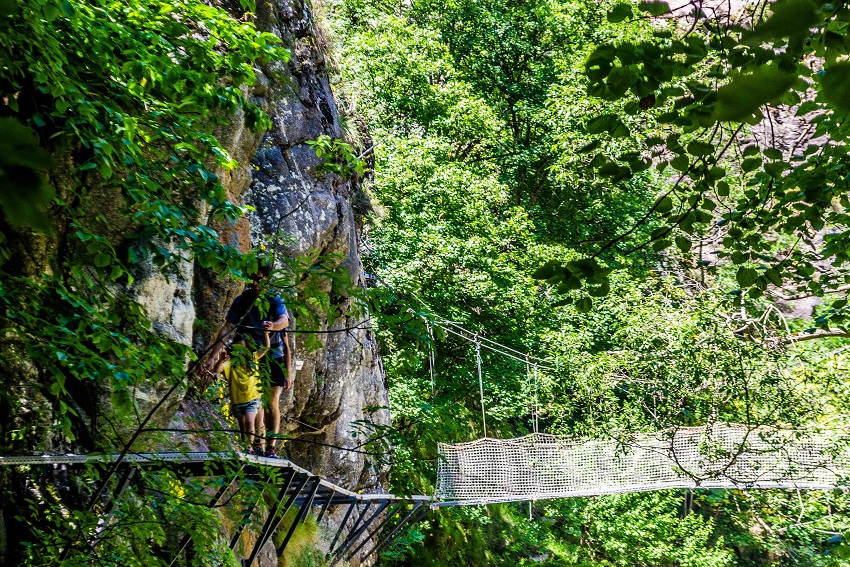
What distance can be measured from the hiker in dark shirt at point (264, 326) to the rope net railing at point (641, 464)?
346 cm

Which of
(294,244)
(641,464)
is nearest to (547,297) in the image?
(641,464)

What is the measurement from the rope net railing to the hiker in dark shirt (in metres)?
3.46

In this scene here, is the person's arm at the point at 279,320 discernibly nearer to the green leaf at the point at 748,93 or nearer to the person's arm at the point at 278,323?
the person's arm at the point at 278,323

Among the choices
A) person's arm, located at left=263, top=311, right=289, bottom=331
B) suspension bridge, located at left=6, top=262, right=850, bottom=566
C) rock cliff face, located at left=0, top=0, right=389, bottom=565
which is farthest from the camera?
suspension bridge, located at left=6, top=262, right=850, bottom=566

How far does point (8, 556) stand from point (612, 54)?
6.27 feet

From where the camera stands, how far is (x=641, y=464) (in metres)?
7.80

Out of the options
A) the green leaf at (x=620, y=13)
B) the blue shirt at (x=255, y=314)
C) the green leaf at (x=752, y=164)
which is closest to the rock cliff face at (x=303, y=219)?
the blue shirt at (x=255, y=314)

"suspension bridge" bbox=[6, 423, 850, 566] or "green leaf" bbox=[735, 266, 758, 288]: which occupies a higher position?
"green leaf" bbox=[735, 266, 758, 288]

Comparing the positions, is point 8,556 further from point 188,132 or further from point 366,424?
point 188,132

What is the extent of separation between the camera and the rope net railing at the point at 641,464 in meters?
7.00

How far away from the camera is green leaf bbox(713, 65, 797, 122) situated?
0.41m

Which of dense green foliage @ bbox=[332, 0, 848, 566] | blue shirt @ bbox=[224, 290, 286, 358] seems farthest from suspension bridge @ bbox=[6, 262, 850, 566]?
blue shirt @ bbox=[224, 290, 286, 358]

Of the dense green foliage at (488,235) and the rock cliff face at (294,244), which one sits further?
the rock cliff face at (294,244)

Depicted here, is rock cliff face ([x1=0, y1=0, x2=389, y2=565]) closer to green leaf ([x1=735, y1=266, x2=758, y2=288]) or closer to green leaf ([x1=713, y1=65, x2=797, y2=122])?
green leaf ([x1=735, y1=266, x2=758, y2=288])
